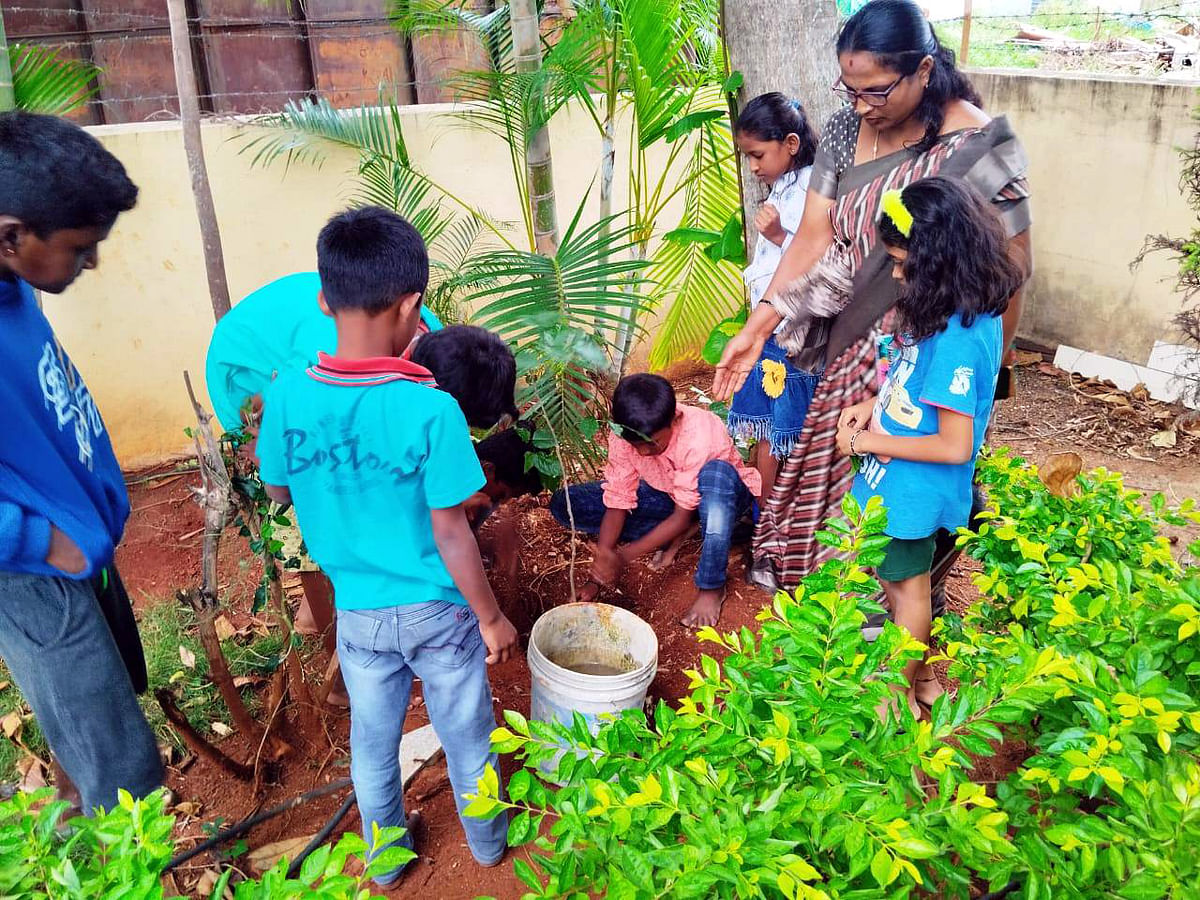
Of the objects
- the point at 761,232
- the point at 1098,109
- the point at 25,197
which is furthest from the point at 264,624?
the point at 1098,109

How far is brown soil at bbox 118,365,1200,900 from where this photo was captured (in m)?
2.34

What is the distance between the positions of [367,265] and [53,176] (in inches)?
22.1

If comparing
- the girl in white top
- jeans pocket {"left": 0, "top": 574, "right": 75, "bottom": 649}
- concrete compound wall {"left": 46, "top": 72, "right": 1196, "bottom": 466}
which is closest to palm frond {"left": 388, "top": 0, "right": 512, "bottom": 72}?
concrete compound wall {"left": 46, "top": 72, "right": 1196, "bottom": 466}

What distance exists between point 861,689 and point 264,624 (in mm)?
2598

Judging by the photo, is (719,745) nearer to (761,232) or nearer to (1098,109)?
(761,232)

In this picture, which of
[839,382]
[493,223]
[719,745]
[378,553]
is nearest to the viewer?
[719,745]

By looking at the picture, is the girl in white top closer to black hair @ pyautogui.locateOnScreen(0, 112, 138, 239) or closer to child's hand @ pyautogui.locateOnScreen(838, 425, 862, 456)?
child's hand @ pyautogui.locateOnScreen(838, 425, 862, 456)

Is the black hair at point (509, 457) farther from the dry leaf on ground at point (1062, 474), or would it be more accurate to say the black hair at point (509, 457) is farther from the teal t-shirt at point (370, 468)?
the dry leaf on ground at point (1062, 474)

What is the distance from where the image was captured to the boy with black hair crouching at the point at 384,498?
1740mm

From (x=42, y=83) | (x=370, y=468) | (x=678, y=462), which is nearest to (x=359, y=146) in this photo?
(x=42, y=83)

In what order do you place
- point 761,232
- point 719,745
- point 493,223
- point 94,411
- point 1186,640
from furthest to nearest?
point 493,223 < point 761,232 < point 94,411 < point 1186,640 < point 719,745

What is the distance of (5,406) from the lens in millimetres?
1608

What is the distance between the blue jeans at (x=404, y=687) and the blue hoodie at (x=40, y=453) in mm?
542

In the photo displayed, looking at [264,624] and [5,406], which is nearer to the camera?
[5,406]
